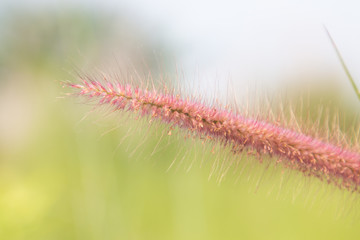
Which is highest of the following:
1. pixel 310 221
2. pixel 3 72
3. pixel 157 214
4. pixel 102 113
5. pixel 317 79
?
pixel 317 79

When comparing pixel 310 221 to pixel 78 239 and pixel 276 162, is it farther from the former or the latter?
pixel 276 162

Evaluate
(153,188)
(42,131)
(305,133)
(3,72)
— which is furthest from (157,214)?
(305,133)

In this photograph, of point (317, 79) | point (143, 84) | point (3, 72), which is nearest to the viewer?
point (143, 84)

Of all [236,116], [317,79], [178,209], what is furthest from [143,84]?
[317,79]

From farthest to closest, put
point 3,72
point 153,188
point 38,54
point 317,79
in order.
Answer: point 317,79 → point 3,72 → point 153,188 → point 38,54

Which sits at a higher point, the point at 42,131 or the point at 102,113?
the point at 102,113

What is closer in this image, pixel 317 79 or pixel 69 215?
pixel 69 215

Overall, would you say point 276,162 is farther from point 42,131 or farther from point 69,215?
point 42,131
